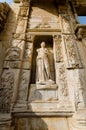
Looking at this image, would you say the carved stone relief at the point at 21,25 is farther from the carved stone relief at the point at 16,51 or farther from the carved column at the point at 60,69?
the carved column at the point at 60,69

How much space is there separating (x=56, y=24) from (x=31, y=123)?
4299mm

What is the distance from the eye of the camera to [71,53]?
213 inches

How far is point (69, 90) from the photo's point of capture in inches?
179

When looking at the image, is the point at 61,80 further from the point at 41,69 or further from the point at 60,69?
the point at 41,69

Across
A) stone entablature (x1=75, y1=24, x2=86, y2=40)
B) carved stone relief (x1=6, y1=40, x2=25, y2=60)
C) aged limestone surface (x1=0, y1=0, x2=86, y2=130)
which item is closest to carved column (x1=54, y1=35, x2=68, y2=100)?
aged limestone surface (x1=0, y1=0, x2=86, y2=130)

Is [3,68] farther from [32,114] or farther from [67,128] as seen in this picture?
[67,128]

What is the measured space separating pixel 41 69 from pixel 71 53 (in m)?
1.20

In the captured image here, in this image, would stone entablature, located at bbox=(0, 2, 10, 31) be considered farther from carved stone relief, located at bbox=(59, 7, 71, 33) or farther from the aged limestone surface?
carved stone relief, located at bbox=(59, 7, 71, 33)

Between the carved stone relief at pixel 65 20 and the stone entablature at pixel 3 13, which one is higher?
the stone entablature at pixel 3 13

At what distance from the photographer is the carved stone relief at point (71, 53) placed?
5.05m

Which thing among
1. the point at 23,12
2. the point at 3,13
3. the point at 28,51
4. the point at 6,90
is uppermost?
the point at 3,13

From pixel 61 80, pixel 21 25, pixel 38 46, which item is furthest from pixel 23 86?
pixel 21 25

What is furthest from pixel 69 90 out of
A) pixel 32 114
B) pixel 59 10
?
pixel 59 10

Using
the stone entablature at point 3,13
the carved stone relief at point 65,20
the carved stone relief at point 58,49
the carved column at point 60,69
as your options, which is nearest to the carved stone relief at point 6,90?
the carved column at point 60,69
